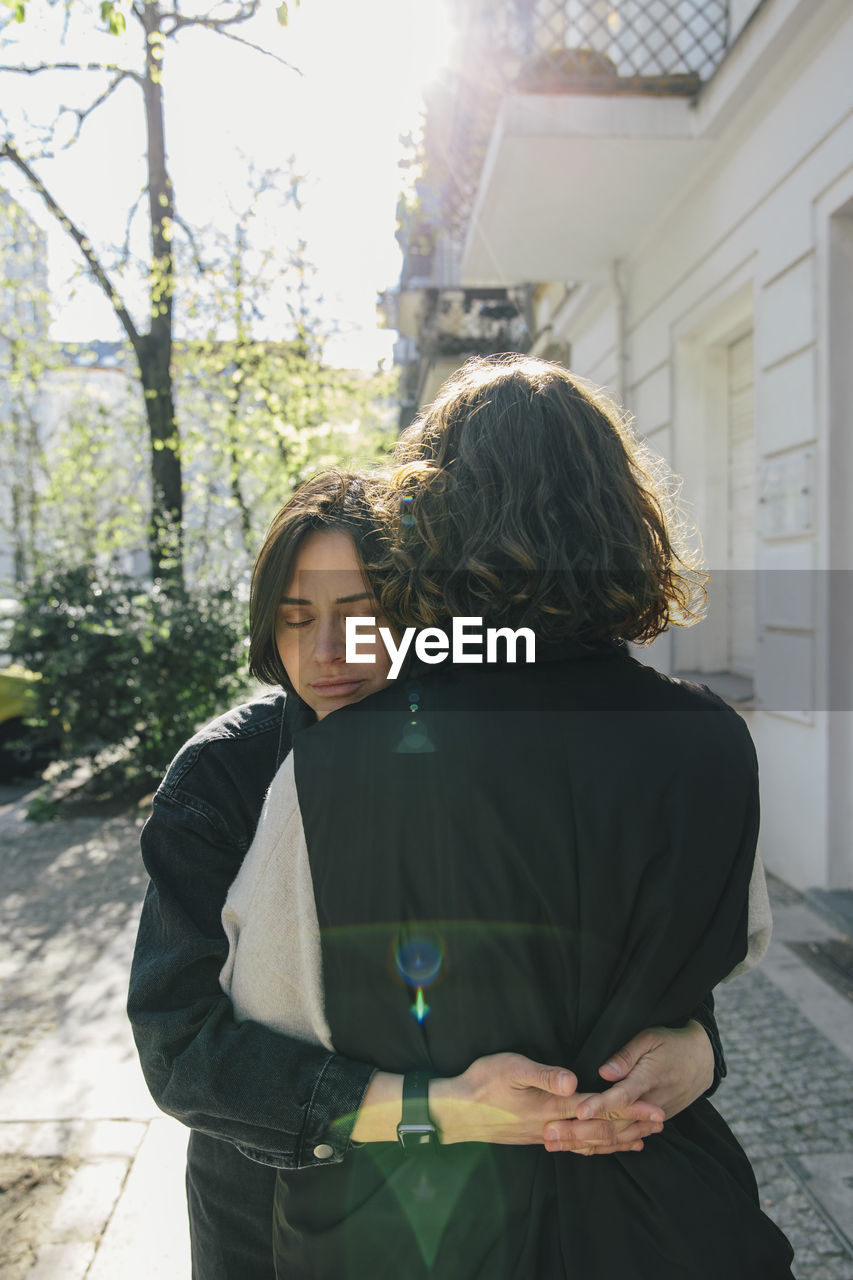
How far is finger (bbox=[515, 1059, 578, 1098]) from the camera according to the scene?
3.39 ft

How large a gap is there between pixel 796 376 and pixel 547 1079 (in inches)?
177

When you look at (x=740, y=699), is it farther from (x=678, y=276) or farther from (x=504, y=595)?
(x=504, y=595)

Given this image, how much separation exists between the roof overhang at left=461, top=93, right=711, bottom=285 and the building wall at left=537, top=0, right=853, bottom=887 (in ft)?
Answer: 0.82

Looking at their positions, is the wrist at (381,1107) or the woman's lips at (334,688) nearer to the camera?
the wrist at (381,1107)

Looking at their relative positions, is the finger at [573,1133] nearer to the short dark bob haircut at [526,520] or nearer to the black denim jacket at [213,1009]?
the black denim jacket at [213,1009]

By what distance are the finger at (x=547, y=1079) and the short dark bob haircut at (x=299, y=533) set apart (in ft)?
2.62

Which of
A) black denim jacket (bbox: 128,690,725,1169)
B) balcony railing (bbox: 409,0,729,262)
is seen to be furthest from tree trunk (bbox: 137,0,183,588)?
black denim jacket (bbox: 128,690,725,1169)

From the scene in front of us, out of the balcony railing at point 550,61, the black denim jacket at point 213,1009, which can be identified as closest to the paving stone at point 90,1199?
the black denim jacket at point 213,1009

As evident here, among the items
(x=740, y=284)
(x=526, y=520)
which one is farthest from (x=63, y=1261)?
(x=740, y=284)

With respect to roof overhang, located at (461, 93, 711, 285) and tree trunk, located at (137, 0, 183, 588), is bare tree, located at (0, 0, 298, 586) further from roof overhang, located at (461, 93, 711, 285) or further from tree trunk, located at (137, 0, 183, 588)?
roof overhang, located at (461, 93, 711, 285)

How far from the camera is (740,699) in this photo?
554cm

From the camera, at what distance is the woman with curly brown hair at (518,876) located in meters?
1.04

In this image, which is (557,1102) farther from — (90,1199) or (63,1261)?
(90,1199)

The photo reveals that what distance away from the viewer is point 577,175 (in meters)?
6.18
